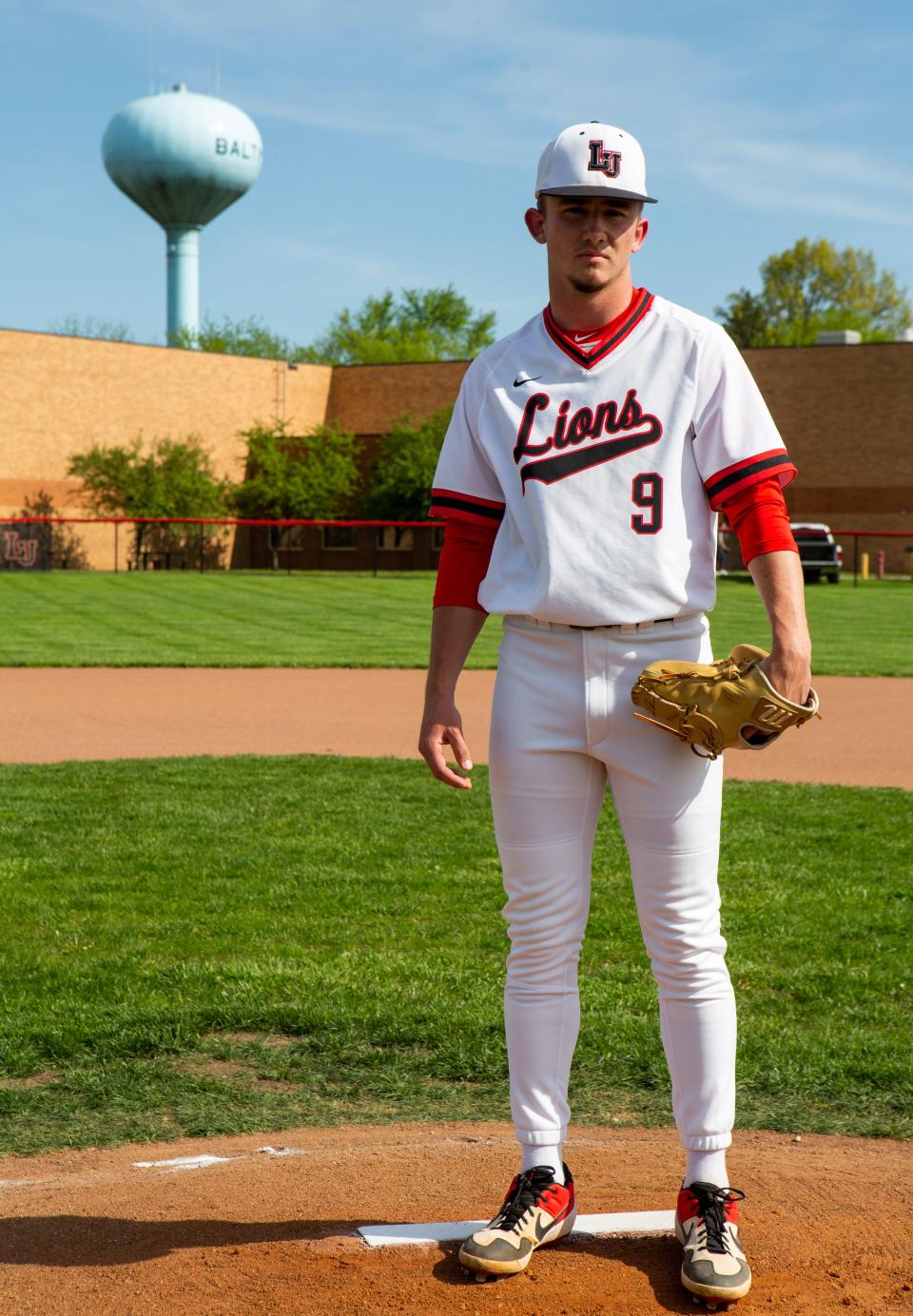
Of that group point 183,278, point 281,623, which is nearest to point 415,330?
point 183,278

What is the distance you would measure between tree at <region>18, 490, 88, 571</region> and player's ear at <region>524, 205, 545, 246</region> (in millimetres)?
39246

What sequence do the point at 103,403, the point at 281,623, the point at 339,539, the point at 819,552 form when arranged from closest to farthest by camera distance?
the point at 281,623, the point at 819,552, the point at 103,403, the point at 339,539

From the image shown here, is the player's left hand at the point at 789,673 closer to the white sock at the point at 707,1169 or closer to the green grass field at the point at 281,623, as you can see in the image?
the white sock at the point at 707,1169

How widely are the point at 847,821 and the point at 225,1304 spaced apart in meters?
6.05

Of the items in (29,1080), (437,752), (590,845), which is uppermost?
(437,752)

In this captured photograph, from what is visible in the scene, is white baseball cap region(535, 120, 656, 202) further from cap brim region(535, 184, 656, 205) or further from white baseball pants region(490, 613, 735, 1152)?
white baseball pants region(490, 613, 735, 1152)

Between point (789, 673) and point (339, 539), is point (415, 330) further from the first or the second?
point (789, 673)

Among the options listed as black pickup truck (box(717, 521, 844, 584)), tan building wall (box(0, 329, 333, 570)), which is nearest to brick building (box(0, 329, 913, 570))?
tan building wall (box(0, 329, 333, 570))

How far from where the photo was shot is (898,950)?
573 centimetres

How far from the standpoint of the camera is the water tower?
55.3 metres

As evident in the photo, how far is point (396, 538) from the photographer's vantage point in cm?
4738

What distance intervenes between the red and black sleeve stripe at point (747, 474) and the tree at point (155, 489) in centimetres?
4063

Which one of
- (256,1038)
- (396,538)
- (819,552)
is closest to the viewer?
(256,1038)

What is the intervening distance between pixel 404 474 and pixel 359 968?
40.7 metres
